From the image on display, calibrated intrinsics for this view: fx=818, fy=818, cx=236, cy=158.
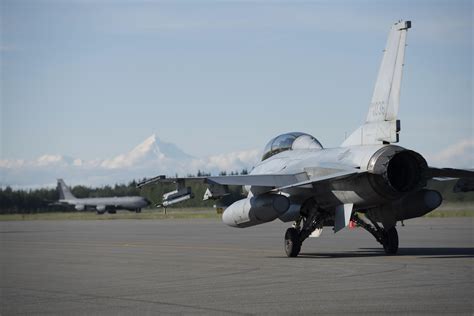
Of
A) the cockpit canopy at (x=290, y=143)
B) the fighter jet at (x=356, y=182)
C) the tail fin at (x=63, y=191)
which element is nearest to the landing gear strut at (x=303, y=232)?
the fighter jet at (x=356, y=182)

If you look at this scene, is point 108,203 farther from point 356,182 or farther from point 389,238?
point 356,182

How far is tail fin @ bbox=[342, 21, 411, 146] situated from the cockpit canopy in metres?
3.32

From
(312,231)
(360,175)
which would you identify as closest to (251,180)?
(312,231)

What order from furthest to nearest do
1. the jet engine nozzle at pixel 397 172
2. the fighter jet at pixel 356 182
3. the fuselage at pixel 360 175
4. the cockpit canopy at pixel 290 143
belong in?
the cockpit canopy at pixel 290 143, the fighter jet at pixel 356 182, the fuselage at pixel 360 175, the jet engine nozzle at pixel 397 172

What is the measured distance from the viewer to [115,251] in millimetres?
26266

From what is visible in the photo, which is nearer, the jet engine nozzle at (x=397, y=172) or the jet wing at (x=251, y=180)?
the jet engine nozzle at (x=397, y=172)

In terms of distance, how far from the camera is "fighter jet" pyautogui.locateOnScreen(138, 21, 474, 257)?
774 inches

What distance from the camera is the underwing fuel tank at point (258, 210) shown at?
21.2 m

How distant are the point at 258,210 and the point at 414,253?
4524mm

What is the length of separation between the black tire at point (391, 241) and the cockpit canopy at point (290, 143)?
336cm

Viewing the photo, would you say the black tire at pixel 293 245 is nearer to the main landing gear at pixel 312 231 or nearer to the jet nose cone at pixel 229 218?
the main landing gear at pixel 312 231

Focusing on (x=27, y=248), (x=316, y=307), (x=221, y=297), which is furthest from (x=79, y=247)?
(x=316, y=307)

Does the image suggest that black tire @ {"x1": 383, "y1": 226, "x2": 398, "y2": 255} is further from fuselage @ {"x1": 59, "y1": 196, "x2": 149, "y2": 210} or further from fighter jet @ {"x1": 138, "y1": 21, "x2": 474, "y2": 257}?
fuselage @ {"x1": 59, "y1": 196, "x2": 149, "y2": 210}

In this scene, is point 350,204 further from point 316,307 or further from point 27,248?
point 27,248
